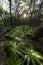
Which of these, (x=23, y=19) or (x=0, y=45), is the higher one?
(x=0, y=45)

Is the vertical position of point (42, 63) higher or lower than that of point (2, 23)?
higher

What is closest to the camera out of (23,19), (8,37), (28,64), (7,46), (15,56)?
(28,64)

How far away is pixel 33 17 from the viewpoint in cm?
2395

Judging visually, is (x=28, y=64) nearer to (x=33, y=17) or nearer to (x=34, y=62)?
(x=34, y=62)

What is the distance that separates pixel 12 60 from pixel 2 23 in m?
12.3

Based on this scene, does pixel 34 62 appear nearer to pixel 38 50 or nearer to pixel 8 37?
pixel 38 50

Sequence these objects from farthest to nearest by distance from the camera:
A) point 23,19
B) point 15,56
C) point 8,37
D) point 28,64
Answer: point 23,19, point 8,37, point 15,56, point 28,64

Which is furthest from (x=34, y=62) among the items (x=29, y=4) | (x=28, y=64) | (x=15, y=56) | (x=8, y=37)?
(x=29, y=4)

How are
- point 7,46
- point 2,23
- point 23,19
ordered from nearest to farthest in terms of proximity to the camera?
point 7,46 → point 2,23 → point 23,19

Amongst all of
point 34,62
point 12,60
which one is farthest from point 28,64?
point 12,60

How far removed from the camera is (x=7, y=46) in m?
11.1

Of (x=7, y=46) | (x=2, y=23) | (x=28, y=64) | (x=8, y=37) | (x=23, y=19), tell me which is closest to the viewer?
(x=28, y=64)

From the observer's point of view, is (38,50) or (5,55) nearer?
(5,55)

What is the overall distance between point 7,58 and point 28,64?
1.48 meters
